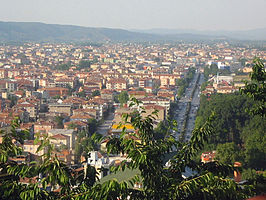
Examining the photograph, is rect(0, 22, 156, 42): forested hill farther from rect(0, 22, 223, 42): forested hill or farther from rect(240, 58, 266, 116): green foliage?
rect(240, 58, 266, 116): green foliage

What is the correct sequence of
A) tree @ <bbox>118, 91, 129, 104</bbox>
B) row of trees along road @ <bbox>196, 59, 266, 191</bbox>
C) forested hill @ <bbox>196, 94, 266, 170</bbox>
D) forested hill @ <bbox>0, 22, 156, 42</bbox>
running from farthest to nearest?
forested hill @ <bbox>0, 22, 156, 42</bbox> → tree @ <bbox>118, 91, 129, 104</bbox> → forested hill @ <bbox>196, 94, 266, 170</bbox> → row of trees along road @ <bbox>196, 59, 266, 191</bbox>

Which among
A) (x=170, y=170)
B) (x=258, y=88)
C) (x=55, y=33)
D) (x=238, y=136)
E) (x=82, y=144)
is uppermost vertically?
(x=258, y=88)

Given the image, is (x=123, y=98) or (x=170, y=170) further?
(x=123, y=98)

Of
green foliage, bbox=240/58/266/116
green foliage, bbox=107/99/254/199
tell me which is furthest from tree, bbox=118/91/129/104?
green foliage, bbox=107/99/254/199

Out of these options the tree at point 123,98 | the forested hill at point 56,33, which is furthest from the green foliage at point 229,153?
the forested hill at point 56,33

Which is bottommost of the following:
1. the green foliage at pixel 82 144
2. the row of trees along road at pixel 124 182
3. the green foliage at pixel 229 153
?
the green foliage at pixel 82 144

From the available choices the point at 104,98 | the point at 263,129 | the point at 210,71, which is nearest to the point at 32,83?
the point at 104,98

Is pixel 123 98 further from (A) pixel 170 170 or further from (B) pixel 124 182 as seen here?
(B) pixel 124 182

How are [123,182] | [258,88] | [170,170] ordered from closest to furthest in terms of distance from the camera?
[123,182], [170,170], [258,88]

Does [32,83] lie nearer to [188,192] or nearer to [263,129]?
[263,129]

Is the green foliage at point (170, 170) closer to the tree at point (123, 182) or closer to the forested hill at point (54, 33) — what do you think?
the tree at point (123, 182)

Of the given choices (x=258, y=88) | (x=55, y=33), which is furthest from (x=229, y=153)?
(x=55, y=33)
